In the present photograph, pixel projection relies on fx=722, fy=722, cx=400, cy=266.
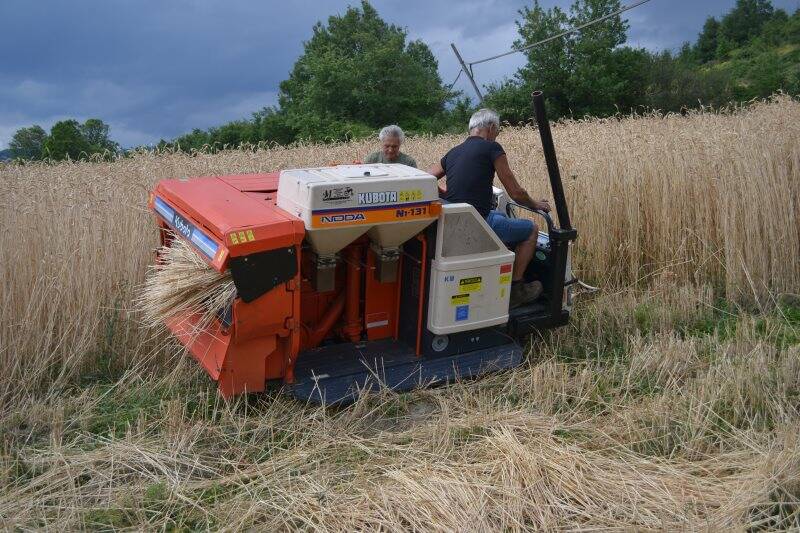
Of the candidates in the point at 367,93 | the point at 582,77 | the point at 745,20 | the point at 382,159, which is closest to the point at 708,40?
the point at 745,20

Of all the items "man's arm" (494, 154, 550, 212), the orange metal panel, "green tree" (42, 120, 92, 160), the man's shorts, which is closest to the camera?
the orange metal panel

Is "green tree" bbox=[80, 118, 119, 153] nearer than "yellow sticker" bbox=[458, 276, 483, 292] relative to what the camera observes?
No

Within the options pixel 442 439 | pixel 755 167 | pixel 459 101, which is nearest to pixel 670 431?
pixel 442 439

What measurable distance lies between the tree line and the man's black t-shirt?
1675 centimetres

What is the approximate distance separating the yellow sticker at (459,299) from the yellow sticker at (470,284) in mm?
36

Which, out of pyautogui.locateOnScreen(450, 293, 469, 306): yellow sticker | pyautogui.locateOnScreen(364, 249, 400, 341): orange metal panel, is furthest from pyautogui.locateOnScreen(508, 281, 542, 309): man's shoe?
pyautogui.locateOnScreen(364, 249, 400, 341): orange metal panel

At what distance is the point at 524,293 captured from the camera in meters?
4.94

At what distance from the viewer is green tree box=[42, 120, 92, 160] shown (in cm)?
1720

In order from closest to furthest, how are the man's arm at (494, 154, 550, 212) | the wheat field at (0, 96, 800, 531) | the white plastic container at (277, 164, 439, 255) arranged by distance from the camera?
the wheat field at (0, 96, 800, 531), the white plastic container at (277, 164, 439, 255), the man's arm at (494, 154, 550, 212)

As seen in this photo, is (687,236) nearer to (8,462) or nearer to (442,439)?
(442,439)

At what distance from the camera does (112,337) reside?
4.57 meters

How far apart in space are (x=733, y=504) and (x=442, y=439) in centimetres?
134

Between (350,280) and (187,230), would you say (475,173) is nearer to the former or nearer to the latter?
(350,280)

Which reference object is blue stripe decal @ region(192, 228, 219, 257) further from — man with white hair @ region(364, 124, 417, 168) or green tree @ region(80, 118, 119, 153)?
green tree @ region(80, 118, 119, 153)
